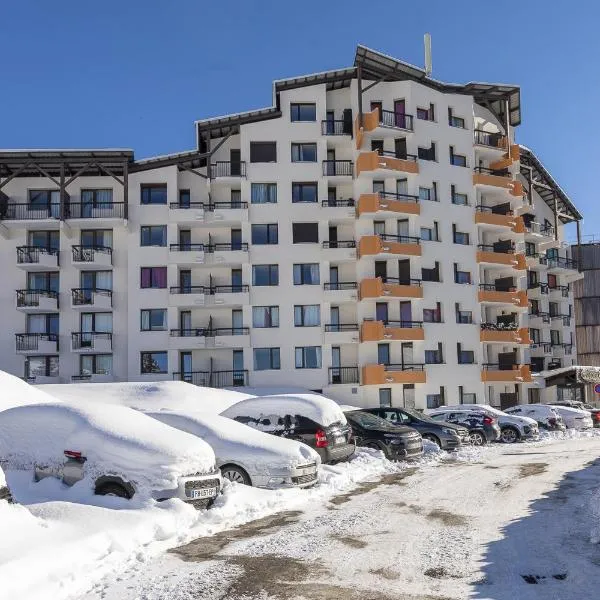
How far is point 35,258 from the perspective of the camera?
4378 centimetres

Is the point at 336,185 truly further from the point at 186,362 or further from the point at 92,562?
the point at 92,562

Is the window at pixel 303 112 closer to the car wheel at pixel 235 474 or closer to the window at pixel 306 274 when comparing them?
the window at pixel 306 274

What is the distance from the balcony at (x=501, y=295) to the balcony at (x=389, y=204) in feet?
24.4

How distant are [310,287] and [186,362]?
902cm

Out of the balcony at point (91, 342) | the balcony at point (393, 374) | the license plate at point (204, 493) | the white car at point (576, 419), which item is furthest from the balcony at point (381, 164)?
the license plate at point (204, 493)

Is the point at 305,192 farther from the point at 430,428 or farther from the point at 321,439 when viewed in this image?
the point at 321,439

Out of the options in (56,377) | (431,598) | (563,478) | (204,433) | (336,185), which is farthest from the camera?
(336,185)

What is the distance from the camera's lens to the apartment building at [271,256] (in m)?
43.9

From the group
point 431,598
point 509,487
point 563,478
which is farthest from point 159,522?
point 563,478

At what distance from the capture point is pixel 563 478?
1639 centimetres

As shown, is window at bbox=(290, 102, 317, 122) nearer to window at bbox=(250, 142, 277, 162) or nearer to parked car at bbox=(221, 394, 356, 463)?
window at bbox=(250, 142, 277, 162)

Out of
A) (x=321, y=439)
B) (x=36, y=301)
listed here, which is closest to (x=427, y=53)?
(x=36, y=301)

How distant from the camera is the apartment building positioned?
43.9 metres

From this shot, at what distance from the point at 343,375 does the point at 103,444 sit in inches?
1342
